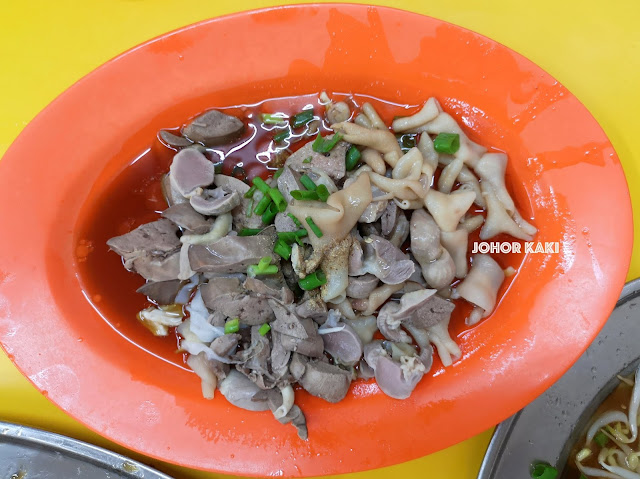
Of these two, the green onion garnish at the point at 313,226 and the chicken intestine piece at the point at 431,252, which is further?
the chicken intestine piece at the point at 431,252

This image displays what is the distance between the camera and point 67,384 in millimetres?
1618

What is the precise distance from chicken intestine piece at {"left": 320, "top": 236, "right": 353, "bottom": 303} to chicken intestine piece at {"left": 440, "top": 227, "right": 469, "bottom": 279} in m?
0.42

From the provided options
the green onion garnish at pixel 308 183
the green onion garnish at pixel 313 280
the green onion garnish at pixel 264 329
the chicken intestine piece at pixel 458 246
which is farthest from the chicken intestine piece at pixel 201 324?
the chicken intestine piece at pixel 458 246

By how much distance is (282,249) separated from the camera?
1.65m

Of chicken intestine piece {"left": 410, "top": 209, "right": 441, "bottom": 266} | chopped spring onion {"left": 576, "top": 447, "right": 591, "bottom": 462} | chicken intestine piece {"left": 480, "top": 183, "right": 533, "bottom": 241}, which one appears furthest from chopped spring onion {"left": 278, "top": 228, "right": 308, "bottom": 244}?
chopped spring onion {"left": 576, "top": 447, "right": 591, "bottom": 462}

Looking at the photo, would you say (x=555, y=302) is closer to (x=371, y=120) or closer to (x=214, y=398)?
(x=371, y=120)

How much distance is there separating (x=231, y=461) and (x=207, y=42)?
1.69m

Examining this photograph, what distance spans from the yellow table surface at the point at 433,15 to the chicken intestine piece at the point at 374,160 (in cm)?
81

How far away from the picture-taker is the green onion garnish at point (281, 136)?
1.88 metres

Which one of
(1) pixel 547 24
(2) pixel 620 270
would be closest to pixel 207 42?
(1) pixel 547 24

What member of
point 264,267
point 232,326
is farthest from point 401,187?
point 232,326

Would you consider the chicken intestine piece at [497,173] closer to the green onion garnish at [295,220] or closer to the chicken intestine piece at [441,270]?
the chicken intestine piece at [441,270]

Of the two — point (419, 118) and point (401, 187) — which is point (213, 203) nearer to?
point (401, 187)

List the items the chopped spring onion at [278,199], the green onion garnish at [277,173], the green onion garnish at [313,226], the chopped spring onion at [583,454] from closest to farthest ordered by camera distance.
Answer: the green onion garnish at [313,226]
the chopped spring onion at [278,199]
the green onion garnish at [277,173]
the chopped spring onion at [583,454]
